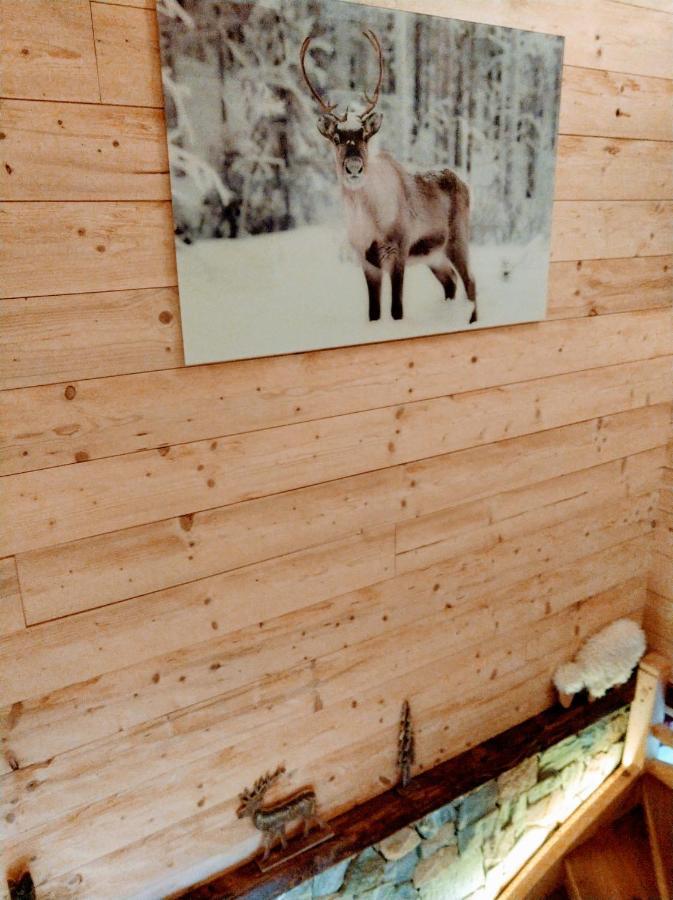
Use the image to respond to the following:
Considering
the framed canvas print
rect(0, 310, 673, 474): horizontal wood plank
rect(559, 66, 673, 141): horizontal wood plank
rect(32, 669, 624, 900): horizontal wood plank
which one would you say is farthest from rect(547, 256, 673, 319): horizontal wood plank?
rect(32, 669, 624, 900): horizontal wood plank

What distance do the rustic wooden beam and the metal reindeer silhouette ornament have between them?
0.15 feet

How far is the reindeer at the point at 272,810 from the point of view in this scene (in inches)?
71.4

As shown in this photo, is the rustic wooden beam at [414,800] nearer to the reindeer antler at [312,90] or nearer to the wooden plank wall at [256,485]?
the wooden plank wall at [256,485]

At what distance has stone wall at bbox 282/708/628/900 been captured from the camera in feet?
6.79

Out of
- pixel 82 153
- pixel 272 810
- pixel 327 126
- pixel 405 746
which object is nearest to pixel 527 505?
pixel 405 746

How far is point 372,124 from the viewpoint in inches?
57.3

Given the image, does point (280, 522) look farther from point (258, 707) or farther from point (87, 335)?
point (87, 335)

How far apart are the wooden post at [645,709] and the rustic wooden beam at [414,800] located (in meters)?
0.08

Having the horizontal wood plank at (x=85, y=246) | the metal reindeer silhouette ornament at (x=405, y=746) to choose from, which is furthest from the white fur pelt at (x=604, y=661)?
the horizontal wood plank at (x=85, y=246)

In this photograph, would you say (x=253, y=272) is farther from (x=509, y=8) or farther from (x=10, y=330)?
(x=509, y=8)

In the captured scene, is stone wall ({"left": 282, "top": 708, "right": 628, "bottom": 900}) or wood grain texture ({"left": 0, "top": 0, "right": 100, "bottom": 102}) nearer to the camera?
wood grain texture ({"left": 0, "top": 0, "right": 100, "bottom": 102})

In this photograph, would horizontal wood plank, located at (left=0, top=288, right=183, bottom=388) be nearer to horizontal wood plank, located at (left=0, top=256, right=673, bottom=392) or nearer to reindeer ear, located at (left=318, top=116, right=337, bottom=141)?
horizontal wood plank, located at (left=0, top=256, right=673, bottom=392)

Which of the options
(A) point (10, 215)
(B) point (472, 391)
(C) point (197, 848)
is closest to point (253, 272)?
(A) point (10, 215)

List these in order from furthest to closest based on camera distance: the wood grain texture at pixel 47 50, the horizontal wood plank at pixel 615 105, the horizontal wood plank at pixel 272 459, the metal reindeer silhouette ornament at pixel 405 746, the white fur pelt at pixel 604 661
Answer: the white fur pelt at pixel 604 661 → the metal reindeer silhouette ornament at pixel 405 746 → the horizontal wood plank at pixel 615 105 → the horizontal wood plank at pixel 272 459 → the wood grain texture at pixel 47 50
